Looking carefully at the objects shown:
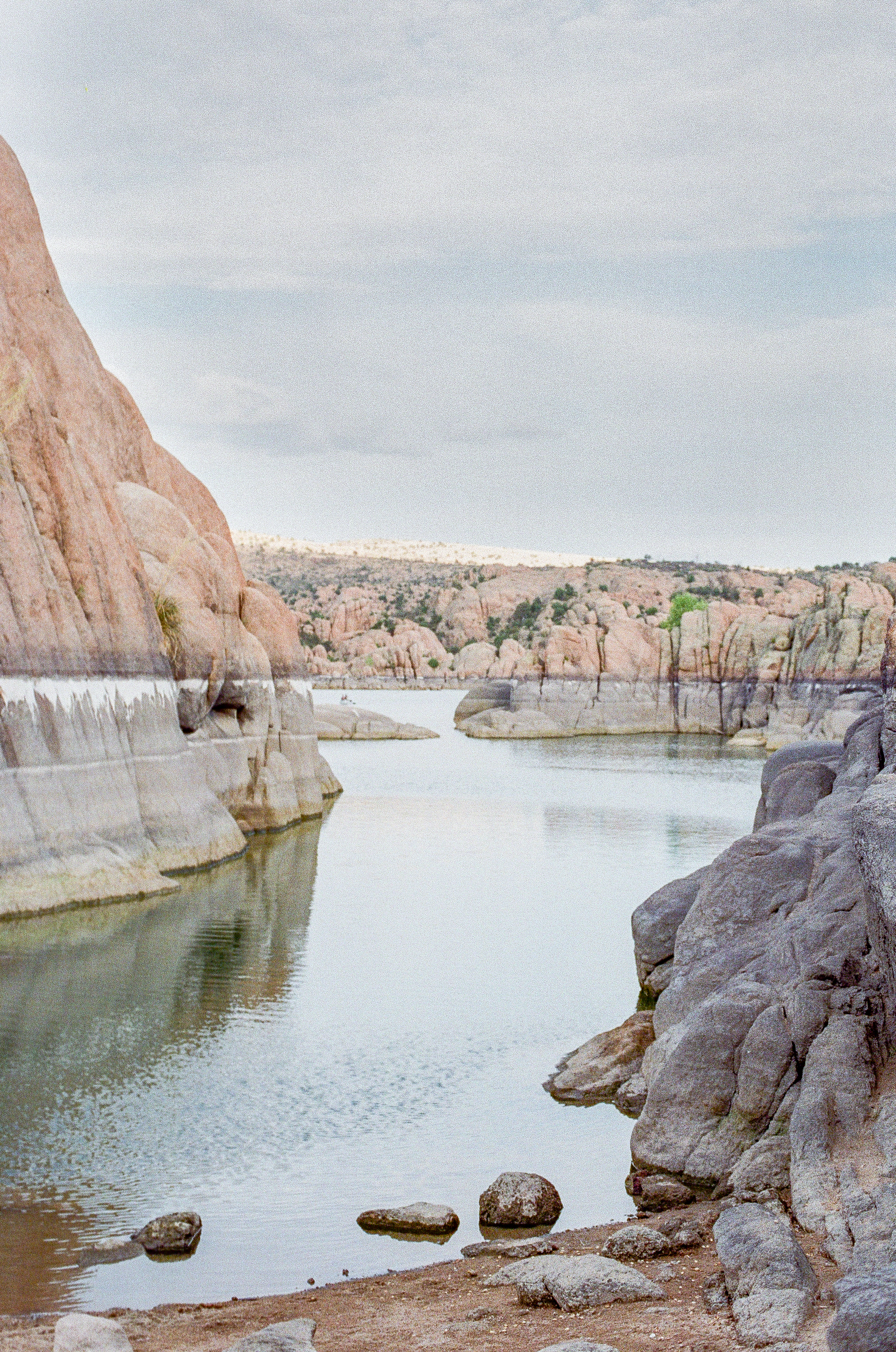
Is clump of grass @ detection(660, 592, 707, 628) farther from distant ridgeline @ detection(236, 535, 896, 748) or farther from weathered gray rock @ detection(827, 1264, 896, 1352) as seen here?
weathered gray rock @ detection(827, 1264, 896, 1352)

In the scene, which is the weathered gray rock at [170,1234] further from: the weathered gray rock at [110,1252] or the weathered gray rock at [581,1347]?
the weathered gray rock at [581,1347]

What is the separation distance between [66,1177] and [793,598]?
11803 centimetres

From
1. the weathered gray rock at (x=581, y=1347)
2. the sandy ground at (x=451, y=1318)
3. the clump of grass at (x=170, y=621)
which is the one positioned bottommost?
the sandy ground at (x=451, y=1318)

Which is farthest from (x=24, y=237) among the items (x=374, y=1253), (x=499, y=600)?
(x=499, y=600)

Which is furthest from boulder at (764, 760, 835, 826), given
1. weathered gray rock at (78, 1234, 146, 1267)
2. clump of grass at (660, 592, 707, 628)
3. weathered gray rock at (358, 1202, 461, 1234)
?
clump of grass at (660, 592, 707, 628)

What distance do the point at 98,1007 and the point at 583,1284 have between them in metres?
11.9

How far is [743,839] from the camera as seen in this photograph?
15.2 meters

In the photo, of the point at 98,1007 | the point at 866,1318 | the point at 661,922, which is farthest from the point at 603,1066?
the point at 866,1318

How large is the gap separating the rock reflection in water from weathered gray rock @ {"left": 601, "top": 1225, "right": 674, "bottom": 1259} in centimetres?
410

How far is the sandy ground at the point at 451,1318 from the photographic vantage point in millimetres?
7461

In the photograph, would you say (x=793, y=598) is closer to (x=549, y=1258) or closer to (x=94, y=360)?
(x=94, y=360)

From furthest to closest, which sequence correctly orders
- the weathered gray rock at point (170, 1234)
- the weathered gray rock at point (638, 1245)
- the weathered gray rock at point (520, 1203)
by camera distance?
the weathered gray rock at point (520, 1203), the weathered gray rock at point (170, 1234), the weathered gray rock at point (638, 1245)

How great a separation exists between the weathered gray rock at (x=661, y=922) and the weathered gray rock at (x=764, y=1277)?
8.60 metres

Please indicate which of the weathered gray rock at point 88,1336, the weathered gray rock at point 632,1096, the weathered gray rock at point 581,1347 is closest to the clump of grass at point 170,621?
the weathered gray rock at point 632,1096
